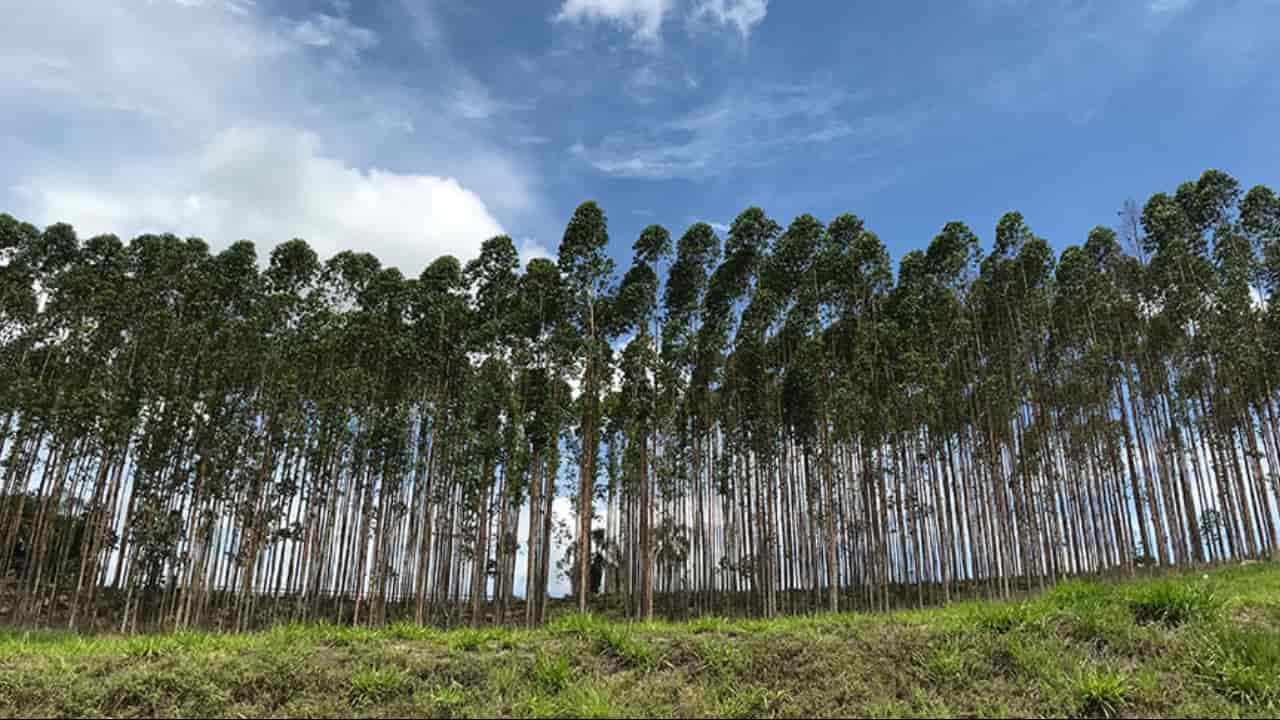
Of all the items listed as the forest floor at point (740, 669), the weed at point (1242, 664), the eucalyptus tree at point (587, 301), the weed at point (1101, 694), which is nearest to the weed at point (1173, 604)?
the forest floor at point (740, 669)

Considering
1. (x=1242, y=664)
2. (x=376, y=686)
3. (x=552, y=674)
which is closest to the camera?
(x=1242, y=664)

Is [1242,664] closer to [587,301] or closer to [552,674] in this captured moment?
[552,674]

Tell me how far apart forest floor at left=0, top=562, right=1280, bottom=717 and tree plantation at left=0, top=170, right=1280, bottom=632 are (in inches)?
514

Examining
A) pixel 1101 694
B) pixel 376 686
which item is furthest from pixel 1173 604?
pixel 376 686

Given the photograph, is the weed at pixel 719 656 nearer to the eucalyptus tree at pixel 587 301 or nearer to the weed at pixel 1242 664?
the weed at pixel 1242 664

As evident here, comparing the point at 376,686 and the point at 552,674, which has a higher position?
the point at 552,674

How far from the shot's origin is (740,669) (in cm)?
659

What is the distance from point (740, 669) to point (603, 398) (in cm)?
1570

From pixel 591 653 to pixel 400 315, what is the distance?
56.7ft

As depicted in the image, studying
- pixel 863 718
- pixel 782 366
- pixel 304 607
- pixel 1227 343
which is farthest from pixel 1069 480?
pixel 304 607

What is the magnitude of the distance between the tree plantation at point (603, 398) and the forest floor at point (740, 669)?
1306 cm

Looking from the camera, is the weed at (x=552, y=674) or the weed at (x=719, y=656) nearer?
the weed at (x=552, y=674)

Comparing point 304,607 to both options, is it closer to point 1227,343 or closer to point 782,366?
point 782,366

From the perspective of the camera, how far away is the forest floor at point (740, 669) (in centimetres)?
598
